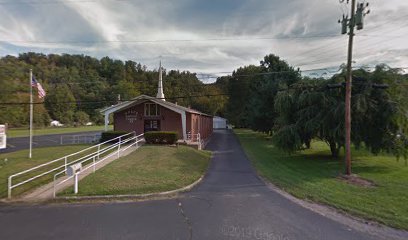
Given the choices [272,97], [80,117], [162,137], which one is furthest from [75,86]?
[162,137]

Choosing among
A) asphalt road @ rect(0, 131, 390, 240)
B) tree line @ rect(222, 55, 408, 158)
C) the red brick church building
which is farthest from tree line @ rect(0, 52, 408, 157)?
asphalt road @ rect(0, 131, 390, 240)

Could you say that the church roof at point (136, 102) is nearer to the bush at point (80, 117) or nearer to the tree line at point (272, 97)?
the tree line at point (272, 97)

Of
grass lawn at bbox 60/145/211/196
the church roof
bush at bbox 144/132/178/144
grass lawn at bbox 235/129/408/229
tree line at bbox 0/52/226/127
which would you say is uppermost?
tree line at bbox 0/52/226/127

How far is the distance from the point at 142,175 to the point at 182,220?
5617 mm

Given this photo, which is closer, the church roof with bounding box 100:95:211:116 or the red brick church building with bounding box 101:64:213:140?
the church roof with bounding box 100:95:211:116

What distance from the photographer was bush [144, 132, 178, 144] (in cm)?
2388

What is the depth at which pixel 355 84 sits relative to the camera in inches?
688

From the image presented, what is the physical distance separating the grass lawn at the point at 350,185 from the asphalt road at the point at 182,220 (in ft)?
3.96

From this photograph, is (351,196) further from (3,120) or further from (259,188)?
(3,120)

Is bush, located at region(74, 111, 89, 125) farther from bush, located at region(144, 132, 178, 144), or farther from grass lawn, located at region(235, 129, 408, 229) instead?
grass lawn, located at region(235, 129, 408, 229)

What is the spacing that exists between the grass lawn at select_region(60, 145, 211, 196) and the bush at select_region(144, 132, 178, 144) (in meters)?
5.60

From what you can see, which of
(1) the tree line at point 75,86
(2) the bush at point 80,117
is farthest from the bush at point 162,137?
(2) the bush at point 80,117

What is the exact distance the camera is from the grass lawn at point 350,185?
803 centimetres

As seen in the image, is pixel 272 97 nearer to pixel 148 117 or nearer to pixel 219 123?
pixel 148 117
